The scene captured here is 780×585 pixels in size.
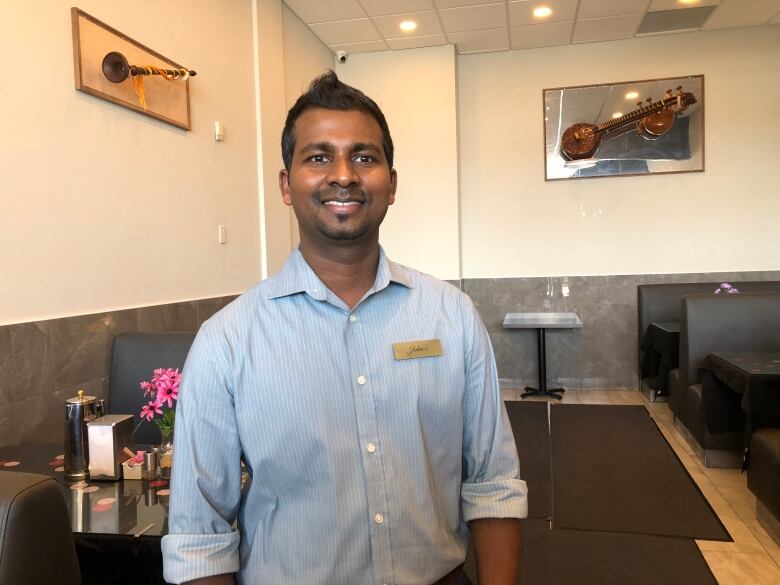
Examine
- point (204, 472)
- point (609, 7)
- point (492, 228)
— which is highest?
point (609, 7)

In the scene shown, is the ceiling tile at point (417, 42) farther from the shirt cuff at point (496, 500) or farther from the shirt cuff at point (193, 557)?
the shirt cuff at point (193, 557)

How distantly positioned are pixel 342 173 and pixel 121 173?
221 centimetres

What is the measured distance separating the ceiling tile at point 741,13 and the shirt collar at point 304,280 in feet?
17.2

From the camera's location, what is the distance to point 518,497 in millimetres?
1116

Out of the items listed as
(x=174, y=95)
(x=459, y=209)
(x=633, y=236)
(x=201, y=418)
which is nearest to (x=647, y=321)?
(x=633, y=236)

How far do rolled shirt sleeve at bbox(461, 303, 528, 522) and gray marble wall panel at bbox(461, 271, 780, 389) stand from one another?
4.90 metres

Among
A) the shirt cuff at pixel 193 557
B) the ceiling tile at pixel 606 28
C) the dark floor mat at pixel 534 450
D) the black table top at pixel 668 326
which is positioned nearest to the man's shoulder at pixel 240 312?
the shirt cuff at pixel 193 557

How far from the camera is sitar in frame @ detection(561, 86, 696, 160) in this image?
5.60 meters

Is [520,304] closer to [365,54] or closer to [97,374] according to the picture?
[365,54]


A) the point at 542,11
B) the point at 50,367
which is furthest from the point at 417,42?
the point at 50,367

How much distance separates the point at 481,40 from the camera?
5.70m

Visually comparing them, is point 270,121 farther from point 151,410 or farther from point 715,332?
point 715,332

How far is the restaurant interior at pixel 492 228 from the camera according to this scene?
2.38 m

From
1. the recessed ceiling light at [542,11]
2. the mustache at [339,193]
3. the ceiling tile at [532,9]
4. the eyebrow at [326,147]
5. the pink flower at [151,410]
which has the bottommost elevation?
the pink flower at [151,410]
